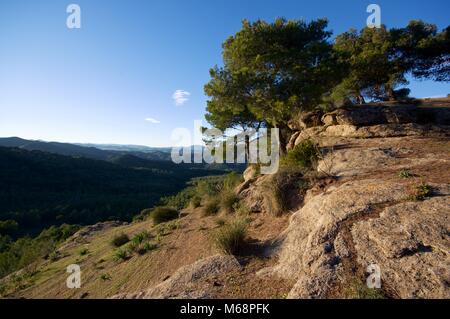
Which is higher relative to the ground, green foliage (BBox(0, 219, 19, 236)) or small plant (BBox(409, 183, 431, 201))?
small plant (BBox(409, 183, 431, 201))

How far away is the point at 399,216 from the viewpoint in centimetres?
427

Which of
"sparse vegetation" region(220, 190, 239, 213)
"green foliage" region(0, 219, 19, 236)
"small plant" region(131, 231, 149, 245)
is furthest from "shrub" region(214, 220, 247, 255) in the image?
"green foliage" region(0, 219, 19, 236)

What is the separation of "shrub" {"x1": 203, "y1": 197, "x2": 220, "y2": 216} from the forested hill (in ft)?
129

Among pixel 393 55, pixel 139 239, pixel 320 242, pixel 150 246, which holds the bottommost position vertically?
pixel 139 239

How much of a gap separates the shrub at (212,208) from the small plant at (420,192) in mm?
6684

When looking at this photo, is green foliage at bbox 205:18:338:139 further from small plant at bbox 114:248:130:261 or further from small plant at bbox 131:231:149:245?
small plant at bbox 114:248:130:261

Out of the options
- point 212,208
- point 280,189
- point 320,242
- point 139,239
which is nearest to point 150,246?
point 139,239

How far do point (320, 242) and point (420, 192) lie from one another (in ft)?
7.92

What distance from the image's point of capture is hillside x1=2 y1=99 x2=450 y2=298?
3.44 metres

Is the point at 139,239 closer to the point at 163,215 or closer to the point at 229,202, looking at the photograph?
the point at 163,215

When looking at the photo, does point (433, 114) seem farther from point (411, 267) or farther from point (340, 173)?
point (411, 267)

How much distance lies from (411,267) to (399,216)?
47.4 inches

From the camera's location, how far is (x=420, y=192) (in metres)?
4.77
